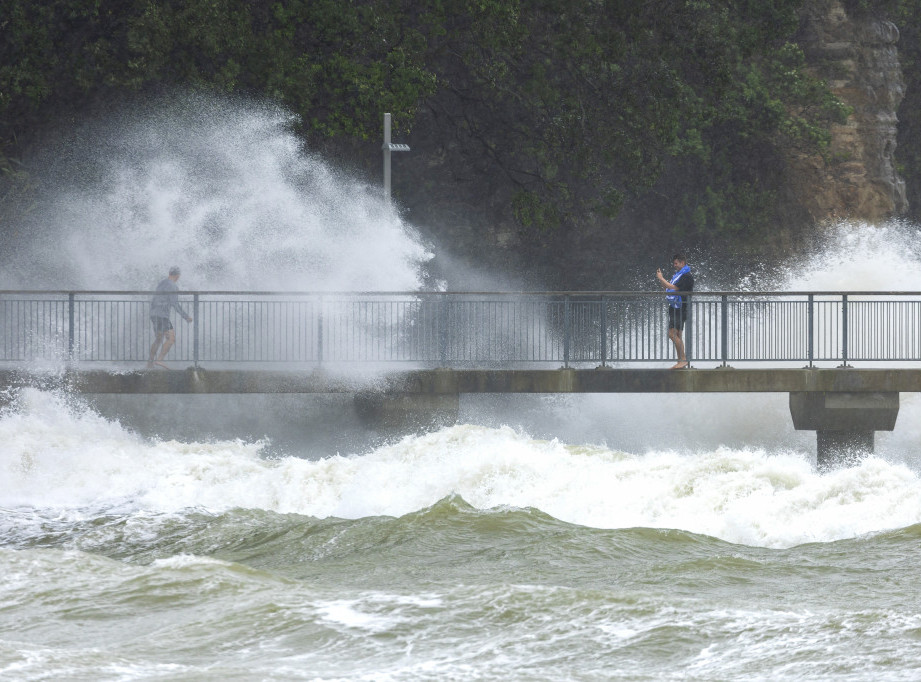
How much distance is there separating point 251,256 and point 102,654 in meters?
17.1

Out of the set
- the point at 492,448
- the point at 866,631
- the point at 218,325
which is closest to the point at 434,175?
the point at 218,325

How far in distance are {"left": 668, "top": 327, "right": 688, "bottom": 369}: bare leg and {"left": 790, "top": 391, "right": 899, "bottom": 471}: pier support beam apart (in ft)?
5.65

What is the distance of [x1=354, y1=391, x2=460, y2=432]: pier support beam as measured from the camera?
19297mm

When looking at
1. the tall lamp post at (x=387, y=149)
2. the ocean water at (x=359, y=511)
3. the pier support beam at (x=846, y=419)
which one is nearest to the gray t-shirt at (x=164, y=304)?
the ocean water at (x=359, y=511)

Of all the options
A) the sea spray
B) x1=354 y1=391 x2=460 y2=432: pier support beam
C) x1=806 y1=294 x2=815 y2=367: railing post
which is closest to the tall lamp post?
the sea spray

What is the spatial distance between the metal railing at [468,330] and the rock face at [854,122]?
15870 millimetres

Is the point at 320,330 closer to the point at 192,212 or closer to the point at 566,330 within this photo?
the point at 566,330

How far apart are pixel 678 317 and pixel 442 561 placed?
29.5 feet

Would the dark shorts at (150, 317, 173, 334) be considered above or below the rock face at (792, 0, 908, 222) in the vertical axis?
below

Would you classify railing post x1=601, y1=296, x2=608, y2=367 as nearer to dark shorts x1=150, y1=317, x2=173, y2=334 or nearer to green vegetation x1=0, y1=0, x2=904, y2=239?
dark shorts x1=150, y1=317, x2=173, y2=334

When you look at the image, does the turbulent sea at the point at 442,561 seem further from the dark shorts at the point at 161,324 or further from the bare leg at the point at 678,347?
the bare leg at the point at 678,347

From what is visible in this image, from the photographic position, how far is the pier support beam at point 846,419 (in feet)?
63.7

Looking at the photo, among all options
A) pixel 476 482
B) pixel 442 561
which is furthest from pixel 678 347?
pixel 442 561

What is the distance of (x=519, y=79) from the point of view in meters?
32.3
